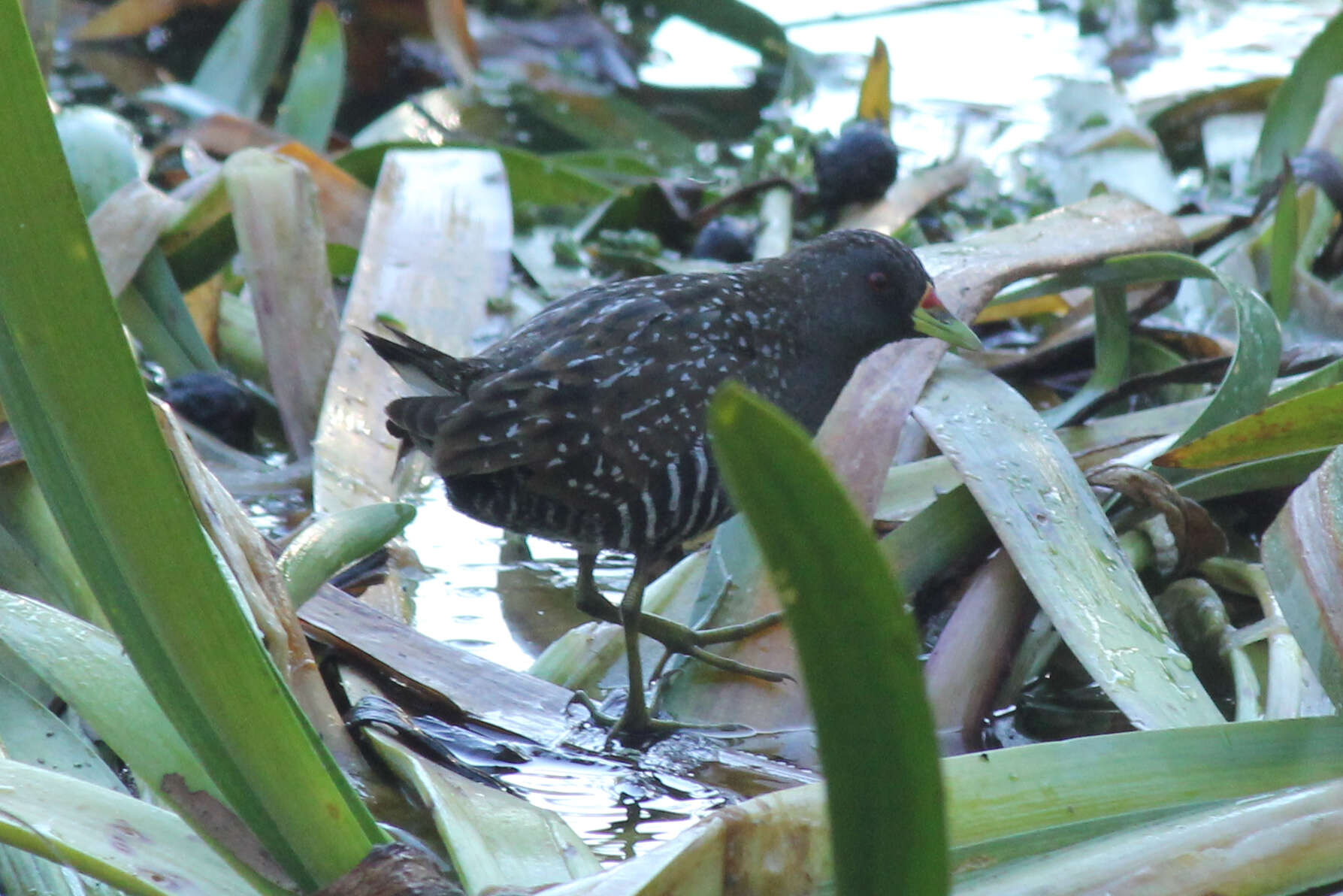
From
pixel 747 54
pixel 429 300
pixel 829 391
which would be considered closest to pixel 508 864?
pixel 829 391

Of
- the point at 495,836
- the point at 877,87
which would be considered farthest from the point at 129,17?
the point at 495,836

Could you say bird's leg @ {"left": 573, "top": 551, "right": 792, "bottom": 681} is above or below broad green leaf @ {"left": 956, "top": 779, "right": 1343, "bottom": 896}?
below

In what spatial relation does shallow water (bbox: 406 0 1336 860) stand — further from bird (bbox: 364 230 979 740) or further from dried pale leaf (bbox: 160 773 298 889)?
dried pale leaf (bbox: 160 773 298 889)

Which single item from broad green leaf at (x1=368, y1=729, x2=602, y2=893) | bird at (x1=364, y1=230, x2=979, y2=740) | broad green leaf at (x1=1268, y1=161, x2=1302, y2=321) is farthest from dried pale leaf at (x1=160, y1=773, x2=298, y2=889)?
broad green leaf at (x1=1268, y1=161, x2=1302, y2=321)

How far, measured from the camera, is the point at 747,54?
569cm

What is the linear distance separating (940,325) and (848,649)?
1.63 m

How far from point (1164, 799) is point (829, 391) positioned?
108cm

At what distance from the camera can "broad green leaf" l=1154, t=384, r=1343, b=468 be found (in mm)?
2057

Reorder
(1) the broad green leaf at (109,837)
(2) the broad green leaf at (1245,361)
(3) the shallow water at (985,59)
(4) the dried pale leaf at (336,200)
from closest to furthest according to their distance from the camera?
(1) the broad green leaf at (109,837) → (2) the broad green leaf at (1245,361) → (4) the dried pale leaf at (336,200) → (3) the shallow water at (985,59)

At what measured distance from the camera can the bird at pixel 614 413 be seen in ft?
6.95

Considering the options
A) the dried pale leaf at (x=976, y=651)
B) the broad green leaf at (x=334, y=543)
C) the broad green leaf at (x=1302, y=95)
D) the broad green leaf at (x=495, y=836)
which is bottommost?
the dried pale leaf at (x=976, y=651)

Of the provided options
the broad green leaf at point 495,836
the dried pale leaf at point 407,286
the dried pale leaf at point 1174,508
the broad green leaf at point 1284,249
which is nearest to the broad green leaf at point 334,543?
the broad green leaf at point 495,836

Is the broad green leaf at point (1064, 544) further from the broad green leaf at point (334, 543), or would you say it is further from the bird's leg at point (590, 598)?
the broad green leaf at point (334, 543)

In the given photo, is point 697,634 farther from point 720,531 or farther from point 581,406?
point 581,406
